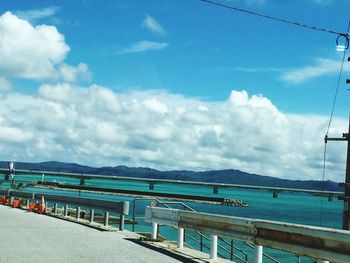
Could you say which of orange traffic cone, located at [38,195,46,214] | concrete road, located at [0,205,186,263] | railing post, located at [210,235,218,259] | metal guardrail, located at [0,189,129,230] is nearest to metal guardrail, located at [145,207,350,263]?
railing post, located at [210,235,218,259]

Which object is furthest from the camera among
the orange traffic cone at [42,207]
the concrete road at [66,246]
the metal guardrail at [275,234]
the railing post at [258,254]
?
the orange traffic cone at [42,207]

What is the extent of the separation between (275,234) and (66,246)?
483 centimetres

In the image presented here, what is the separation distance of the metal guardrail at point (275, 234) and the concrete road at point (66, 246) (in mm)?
988

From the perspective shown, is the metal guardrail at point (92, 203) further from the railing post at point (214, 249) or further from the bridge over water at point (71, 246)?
the railing post at point (214, 249)

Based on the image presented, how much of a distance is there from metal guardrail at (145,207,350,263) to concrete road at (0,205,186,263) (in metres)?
0.99

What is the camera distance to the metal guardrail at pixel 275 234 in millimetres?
7613

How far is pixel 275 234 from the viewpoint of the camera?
8.93m

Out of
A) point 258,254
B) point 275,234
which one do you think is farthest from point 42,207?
point 275,234

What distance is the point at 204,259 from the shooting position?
1058 centimetres

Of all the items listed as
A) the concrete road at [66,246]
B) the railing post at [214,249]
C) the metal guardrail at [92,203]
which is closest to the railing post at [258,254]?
the railing post at [214,249]

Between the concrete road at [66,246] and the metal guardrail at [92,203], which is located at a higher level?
the metal guardrail at [92,203]

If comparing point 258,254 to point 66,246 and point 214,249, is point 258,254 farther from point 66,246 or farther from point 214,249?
point 66,246

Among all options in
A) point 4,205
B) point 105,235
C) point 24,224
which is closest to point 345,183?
point 105,235

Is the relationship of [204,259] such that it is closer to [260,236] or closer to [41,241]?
[260,236]
